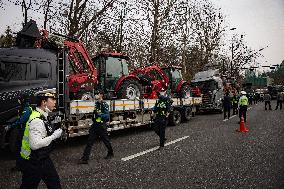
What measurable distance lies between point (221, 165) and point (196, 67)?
33.1 m

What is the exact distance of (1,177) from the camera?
19.8ft

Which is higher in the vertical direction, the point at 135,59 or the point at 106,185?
the point at 135,59

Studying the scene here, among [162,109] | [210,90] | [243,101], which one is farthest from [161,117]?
[210,90]

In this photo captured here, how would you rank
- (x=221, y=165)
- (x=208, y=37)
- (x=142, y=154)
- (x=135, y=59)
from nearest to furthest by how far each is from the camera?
(x=221, y=165)
(x=142, y=154)
(x=135, y=59)
(x=208, y=37)

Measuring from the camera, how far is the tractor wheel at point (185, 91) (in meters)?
15.7

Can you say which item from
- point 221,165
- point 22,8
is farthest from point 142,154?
point 22,8

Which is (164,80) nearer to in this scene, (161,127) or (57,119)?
(161,127)

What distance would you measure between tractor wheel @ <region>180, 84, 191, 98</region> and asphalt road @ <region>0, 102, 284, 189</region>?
18.8 ft

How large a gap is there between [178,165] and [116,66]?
6044 mm

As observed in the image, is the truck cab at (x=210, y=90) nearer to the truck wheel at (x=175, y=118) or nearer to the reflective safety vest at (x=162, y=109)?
the truck wheel at (x=175, y=118)

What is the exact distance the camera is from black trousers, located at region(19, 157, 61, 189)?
3.31m

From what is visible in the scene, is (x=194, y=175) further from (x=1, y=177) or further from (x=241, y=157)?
(x=1, y=177)

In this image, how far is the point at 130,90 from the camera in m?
11.7

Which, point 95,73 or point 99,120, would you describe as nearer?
point 99,120
